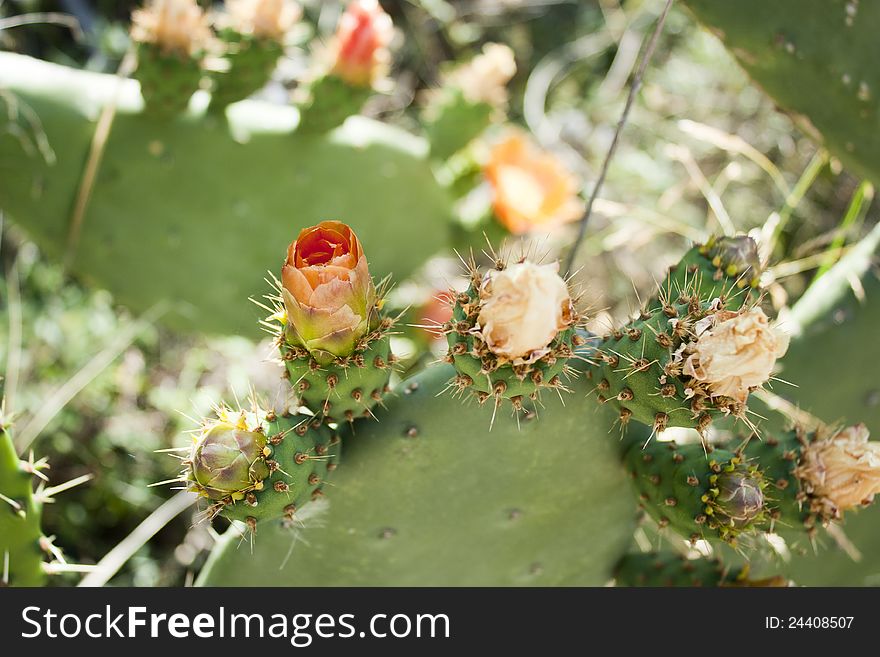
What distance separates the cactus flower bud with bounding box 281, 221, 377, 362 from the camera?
2.49 ft

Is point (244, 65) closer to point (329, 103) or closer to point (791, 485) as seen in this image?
point (329, 103)

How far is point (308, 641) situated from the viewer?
959mm

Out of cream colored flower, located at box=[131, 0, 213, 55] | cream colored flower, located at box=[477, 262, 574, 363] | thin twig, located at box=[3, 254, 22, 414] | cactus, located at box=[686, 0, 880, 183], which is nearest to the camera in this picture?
cream colored flower, located at box=[477, 262, 574, 363]

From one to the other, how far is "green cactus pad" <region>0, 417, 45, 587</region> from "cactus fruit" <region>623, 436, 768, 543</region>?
0.78m

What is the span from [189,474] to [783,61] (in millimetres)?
1086

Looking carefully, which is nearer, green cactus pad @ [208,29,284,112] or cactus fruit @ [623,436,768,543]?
cactus fruit @ [623,436,768,543]

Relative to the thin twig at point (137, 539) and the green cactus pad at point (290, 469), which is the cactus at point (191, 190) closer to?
the thin twig at point (137, 539)

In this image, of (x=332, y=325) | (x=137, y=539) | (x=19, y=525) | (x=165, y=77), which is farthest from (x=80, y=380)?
(x=332, y=325)

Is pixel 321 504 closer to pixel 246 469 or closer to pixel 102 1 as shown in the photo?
pixel 246 469

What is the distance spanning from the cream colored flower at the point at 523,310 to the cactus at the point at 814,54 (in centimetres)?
74

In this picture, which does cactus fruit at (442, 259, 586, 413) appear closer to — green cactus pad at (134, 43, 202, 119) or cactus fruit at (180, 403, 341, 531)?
cactus fruit at (180, 403, 341, 531)

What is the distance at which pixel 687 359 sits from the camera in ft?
2.53

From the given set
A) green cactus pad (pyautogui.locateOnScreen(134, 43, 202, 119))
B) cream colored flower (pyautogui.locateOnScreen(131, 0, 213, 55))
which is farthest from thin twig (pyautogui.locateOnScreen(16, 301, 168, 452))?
cream colored flower (pyautogui.locateOnScreen(131, 0, 213, 55))

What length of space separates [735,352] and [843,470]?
347 millimetres
